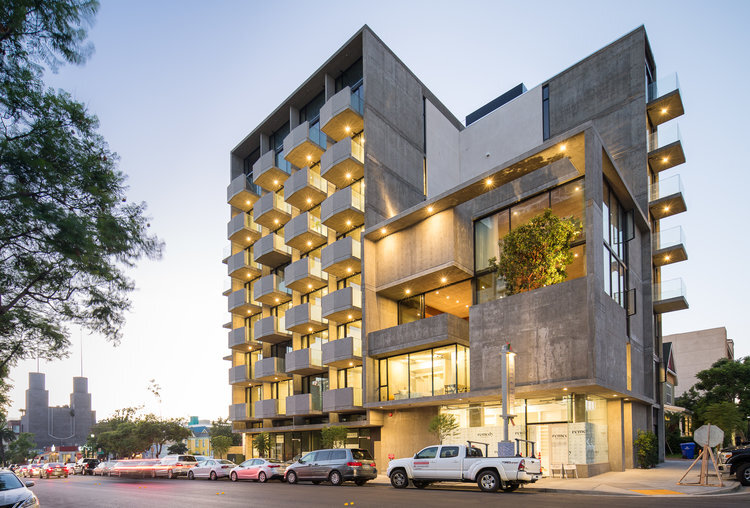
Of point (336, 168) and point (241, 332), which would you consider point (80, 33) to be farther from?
point (241, 332)

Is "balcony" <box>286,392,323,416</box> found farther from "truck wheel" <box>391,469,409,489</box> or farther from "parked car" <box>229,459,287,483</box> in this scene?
"truck wheel" <box>391,469,409,489</box>

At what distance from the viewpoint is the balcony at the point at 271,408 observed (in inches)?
1687

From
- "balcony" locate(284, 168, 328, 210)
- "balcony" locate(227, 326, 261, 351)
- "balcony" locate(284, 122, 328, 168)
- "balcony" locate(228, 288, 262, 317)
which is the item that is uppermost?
"balcony" locate(284, 122, 328, 168)

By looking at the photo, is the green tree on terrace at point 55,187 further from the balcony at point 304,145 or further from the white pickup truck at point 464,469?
the balcony at point 304,145

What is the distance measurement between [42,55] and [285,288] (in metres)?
35.2

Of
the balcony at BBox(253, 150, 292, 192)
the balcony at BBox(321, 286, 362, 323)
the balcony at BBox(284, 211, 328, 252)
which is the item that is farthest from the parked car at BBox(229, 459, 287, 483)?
the balcony at BBox(253, 150, 292, 192)

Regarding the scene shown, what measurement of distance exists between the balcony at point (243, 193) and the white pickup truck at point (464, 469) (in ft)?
109

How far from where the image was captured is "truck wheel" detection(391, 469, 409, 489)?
22.2 metres

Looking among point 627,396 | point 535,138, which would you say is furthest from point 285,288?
point 627,396

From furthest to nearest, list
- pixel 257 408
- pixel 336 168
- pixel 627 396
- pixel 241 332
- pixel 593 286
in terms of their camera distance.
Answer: pixel 241 332
pixel 257 408
pixel 336 168
pixel 627 396
pixel 593 286

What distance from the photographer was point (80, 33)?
1122 cm

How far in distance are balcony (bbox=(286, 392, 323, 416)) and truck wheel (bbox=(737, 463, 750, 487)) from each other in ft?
83.6

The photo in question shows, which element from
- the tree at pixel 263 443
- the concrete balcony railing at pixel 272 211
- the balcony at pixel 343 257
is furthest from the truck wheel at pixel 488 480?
the concrete balcony railing at pixel 272 211

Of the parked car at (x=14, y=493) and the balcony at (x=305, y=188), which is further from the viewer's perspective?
the balcony at (x=305, y=188)
